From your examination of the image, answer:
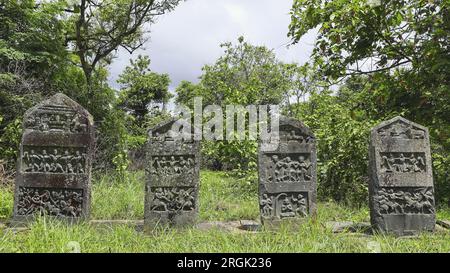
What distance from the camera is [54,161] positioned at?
4848 millimetres

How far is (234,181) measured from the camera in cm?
840

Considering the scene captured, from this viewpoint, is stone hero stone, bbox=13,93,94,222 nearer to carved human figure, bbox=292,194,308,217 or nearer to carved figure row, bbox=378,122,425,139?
carved human figure, bbox=292,194,308,217

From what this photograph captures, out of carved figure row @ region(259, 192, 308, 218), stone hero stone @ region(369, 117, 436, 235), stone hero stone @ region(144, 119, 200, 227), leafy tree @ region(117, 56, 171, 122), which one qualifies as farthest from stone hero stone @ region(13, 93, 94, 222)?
leafy tree @ region(117, 56, 171, 122)

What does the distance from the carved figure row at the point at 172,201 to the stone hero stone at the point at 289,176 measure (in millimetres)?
884

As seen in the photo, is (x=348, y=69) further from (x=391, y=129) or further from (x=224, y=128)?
(x=224, y=128)

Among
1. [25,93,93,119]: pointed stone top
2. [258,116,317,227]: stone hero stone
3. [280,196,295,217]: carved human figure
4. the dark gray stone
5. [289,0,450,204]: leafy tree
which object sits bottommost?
the dark gray stone

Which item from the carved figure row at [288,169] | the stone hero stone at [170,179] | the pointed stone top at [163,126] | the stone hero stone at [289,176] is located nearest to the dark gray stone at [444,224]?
the stone hero stone at [289,176]

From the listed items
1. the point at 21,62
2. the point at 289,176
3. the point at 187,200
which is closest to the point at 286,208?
the point at 289,176

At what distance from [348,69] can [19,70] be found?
6604 mm

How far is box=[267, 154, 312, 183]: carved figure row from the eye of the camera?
16.3 ft

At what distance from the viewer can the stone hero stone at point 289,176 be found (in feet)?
16.1

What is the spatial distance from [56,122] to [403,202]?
4.39m

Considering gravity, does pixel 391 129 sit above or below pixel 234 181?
above

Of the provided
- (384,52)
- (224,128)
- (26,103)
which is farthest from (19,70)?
(384,52)
